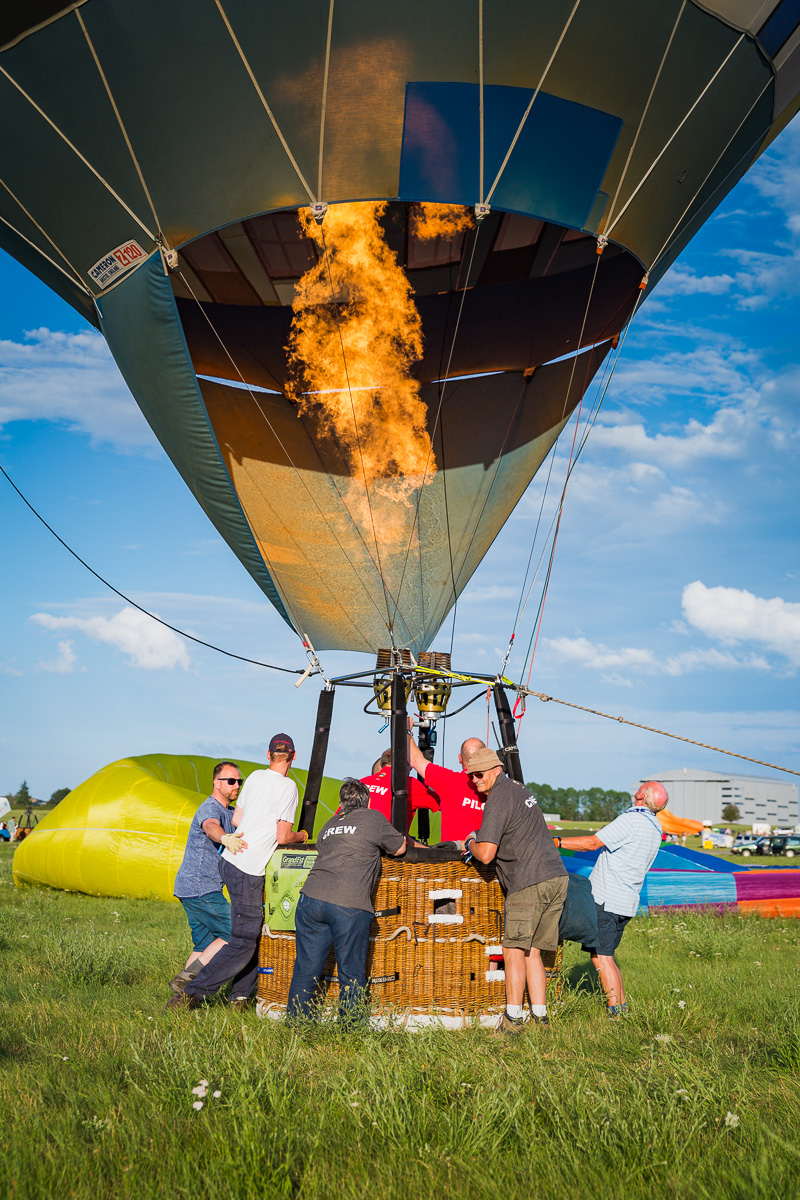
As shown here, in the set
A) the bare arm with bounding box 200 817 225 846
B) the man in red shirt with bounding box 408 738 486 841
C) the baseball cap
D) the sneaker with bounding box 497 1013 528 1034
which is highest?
the baseball cap

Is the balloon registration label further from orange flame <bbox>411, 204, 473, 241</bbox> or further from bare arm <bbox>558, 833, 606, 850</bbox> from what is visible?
bare arm <bbox>558, 833, 606, 850</bbox>

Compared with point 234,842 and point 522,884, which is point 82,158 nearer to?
point 234,842

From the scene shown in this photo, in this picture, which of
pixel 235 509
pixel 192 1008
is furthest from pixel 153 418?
pixel 192 1008

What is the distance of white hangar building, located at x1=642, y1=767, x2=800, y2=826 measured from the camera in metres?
81.1

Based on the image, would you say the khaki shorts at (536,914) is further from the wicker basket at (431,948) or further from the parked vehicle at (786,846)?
the parked vehicle at (786,846)

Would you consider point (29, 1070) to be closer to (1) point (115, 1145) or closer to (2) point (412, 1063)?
(1) point (115, 1145)

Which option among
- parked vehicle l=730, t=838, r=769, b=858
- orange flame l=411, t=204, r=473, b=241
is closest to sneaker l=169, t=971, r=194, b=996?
orange flame l=411, t=204, r=473, b=241

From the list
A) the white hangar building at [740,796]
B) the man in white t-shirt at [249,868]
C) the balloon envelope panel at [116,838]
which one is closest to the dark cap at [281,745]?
the man in white t-shirt at [249,868]

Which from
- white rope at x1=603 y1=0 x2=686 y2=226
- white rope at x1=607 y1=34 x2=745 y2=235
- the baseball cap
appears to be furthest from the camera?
white rope at x1=607 y1=34 x2=745 y2=235

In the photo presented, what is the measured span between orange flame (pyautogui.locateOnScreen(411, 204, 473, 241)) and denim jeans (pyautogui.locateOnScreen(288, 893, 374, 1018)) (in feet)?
18.1

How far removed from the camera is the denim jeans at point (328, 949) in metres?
4.05

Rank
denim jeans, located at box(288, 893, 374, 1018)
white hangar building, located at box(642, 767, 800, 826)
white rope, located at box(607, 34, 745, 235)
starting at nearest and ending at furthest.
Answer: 1. denim jeans, located at box(288, 893, 374, 1018)
2. white rope, located at box(607, 34, 745, 235)
3. white hangar building, located at box(642, 767, 800, 826)

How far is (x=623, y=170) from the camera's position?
21.7 feet

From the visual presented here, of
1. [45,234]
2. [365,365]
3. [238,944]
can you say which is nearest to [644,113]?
[365,365]
